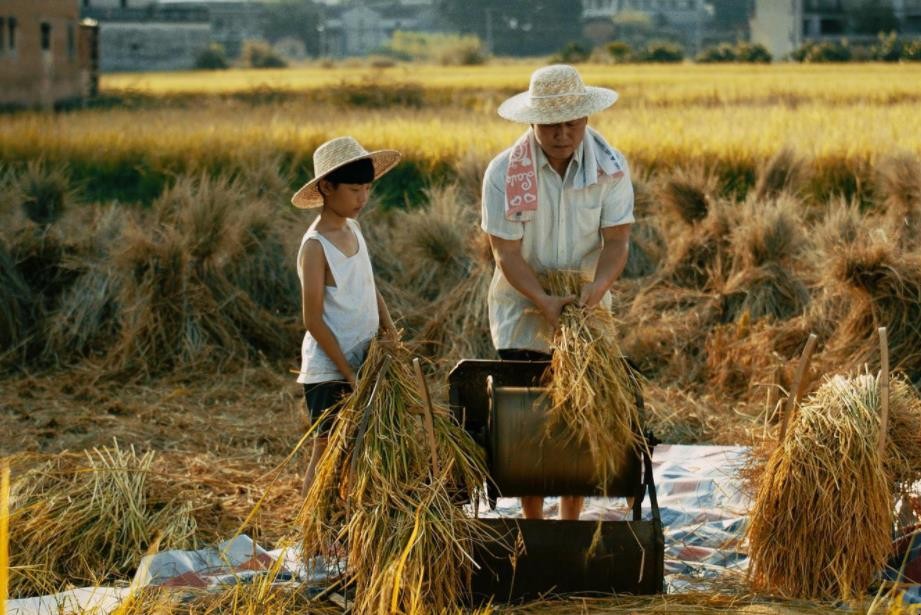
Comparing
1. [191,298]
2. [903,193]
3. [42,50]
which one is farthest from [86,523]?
[42,50]

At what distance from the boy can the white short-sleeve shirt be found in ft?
1.34

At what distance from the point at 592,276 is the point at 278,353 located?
397 centimetres

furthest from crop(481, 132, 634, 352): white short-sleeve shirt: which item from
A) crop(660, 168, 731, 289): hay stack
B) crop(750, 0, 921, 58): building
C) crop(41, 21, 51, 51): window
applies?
crop(41, 21, 51, 51): window

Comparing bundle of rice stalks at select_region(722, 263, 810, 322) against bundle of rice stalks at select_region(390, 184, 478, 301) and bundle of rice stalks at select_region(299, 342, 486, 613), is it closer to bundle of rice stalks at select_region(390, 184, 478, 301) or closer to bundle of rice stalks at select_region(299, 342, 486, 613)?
bundle of rice stalks at select_region(390, 184, 478, 301)

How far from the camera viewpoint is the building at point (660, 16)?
43.6m

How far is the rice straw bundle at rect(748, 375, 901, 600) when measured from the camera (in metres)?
3.99

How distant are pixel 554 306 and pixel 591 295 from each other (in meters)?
0.12

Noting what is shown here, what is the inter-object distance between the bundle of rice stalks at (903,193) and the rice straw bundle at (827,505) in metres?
3.71

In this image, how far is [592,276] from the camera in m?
4.45

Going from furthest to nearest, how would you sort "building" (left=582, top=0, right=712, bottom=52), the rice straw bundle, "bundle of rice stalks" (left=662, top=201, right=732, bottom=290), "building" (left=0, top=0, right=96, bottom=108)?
"building" (left=582, top=0, right=712, bottom=52) < "building" (left=0, top=0, right=96, bottom=108) < "bundle of rice stalks" (left=662, top=201, right=732, bottom=290) < the rice straw bundle

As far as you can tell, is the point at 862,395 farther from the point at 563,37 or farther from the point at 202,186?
the point at 563,37

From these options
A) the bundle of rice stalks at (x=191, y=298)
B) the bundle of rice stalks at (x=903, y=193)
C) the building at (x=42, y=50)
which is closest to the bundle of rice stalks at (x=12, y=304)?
the bundle of rice stalks at (x=191, y=298)

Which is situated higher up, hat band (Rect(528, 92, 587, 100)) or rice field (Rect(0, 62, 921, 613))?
hat band (Rect(528, 92, 587, 100))

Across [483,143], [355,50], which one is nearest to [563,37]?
[355,50]
